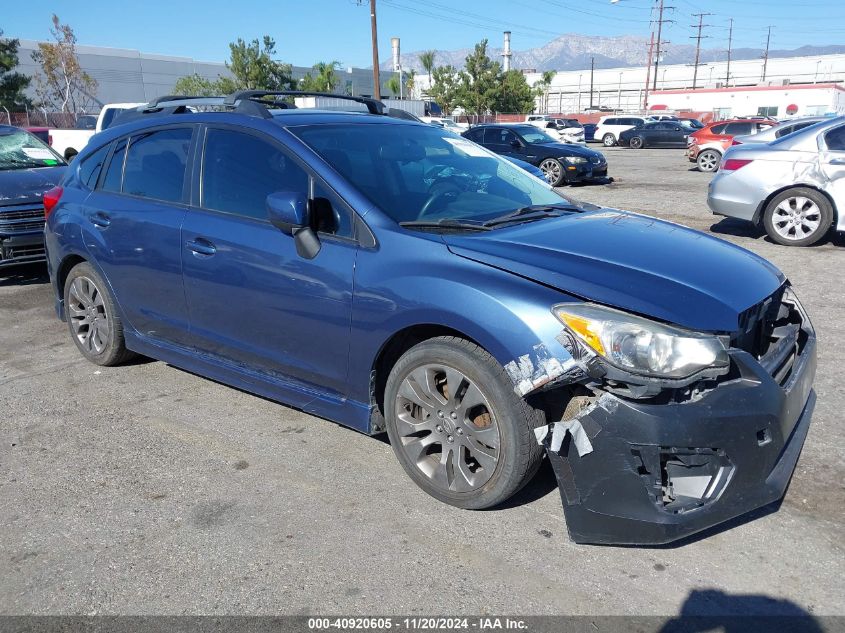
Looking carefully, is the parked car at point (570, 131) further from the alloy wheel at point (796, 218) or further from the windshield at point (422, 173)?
the windshield at point (422, 173)

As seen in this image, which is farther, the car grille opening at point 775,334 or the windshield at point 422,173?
the windshield at point 422,173

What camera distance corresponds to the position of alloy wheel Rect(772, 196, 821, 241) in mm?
8828

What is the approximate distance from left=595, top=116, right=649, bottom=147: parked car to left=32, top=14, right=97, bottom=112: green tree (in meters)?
37.5

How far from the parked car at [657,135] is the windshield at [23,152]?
34.2 metres

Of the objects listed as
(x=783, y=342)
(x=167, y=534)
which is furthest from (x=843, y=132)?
(x=167, y=534)

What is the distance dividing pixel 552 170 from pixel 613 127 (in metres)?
25.4

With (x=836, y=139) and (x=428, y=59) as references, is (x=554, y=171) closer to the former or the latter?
(x=836, y=139)

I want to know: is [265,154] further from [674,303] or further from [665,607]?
[665,607]

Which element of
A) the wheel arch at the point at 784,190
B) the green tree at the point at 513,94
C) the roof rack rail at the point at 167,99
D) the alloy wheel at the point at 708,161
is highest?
the green tree at the point at 513,94

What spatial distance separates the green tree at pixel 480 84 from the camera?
186 ft

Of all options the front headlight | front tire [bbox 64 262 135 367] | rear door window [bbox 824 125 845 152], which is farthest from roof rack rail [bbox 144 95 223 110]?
rear door window [bbox 824 125 845 152]

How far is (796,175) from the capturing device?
8.77 metres

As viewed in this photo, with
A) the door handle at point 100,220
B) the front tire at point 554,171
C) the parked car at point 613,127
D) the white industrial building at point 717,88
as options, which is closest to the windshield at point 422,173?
the door handle at point 100,220

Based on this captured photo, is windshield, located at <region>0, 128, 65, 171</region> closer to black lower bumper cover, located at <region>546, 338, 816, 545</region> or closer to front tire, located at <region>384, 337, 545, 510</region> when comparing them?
front tire, located at <region>384, 337, 545, 510</region>
